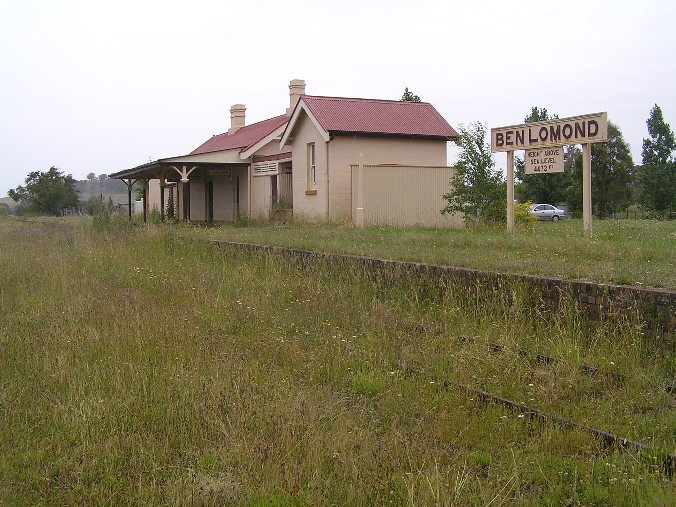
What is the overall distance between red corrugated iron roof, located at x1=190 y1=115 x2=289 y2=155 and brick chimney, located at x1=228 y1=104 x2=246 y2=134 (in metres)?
0.44

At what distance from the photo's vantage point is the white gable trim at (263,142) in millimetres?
29547

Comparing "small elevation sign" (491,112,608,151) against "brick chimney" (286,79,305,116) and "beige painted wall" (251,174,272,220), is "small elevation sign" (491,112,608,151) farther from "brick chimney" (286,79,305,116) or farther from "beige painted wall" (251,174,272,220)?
"brick chimney" (286,79,305,116)

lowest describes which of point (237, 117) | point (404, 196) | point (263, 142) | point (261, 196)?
point (404, 196)

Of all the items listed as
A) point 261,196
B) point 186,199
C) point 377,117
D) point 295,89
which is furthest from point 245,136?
point 377,117

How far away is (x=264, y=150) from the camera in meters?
30.0

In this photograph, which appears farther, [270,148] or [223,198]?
[223,198]

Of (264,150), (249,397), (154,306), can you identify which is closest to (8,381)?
(249,397)

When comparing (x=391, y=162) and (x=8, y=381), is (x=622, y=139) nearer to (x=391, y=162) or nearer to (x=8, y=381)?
(x=391, y=162)

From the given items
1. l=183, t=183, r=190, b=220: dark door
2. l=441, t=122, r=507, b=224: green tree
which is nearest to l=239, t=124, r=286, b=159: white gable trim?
l=183, t=183, r=190, b=220: dark door

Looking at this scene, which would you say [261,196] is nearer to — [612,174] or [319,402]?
[612,174]

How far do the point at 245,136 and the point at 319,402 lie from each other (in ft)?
92.1

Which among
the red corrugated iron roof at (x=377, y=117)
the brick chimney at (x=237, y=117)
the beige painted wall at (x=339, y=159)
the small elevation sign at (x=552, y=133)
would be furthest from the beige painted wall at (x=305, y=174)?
the brick chimney at (x=237, y=117)

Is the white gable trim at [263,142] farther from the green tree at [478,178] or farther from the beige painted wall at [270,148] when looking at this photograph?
the green tree at [478,178]

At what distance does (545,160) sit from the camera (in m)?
15.8
